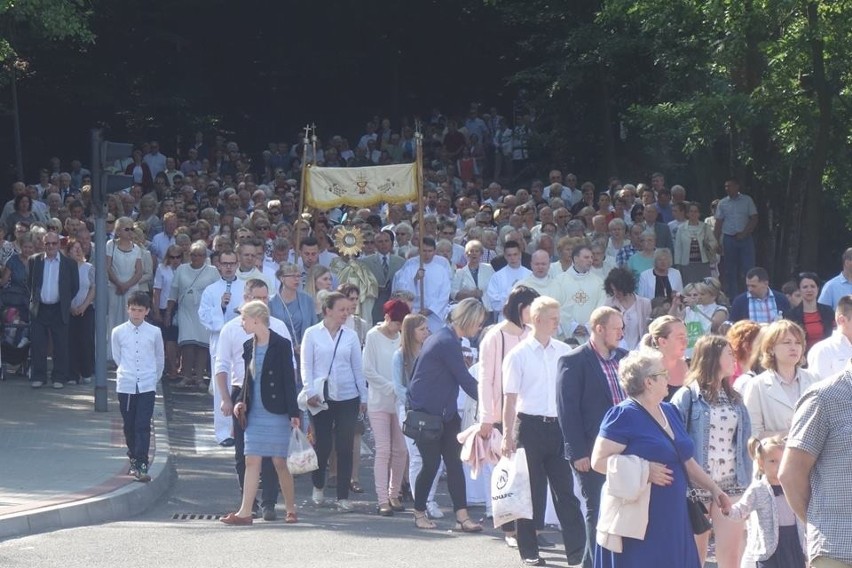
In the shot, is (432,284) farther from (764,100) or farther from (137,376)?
(764,100)

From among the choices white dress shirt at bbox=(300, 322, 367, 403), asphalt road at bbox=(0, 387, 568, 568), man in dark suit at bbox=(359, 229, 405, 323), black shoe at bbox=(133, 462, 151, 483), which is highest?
man in dark suit at bbox=(359, 229, 405, 323)

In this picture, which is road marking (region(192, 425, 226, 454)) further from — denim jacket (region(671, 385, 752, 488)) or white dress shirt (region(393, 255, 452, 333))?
denim jacket (region(671, 385, 752, 488))

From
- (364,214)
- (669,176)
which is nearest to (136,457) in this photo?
(364,214)

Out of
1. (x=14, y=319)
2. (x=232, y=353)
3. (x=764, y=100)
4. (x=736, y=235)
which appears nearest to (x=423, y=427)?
(x=232, y=353)

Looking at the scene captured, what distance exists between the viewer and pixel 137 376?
40.4ft

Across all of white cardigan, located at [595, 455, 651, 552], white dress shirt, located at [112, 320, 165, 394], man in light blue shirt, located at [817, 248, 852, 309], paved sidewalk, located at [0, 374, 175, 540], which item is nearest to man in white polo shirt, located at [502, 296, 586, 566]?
white cardigan, located at [595, 455, 651, 552]

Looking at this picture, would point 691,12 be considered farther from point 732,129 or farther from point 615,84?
point 615,84

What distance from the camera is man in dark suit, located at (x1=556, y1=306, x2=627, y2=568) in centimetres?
874

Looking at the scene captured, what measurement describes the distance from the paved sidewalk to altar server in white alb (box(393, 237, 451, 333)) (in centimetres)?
314

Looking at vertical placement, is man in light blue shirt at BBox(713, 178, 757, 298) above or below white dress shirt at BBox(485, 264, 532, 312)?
above

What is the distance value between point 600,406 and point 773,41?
12.3 meters

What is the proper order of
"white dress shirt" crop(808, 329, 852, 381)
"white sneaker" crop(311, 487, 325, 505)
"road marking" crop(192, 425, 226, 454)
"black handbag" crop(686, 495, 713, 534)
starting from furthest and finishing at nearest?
"road marking" crop(192, 425, 226, 454), "white sneaker" crop(311, 487, 325, 505), "white dress shirt" crop(808, 329, 852, 381), "black handbag" crop(686, 495, 713, 534)

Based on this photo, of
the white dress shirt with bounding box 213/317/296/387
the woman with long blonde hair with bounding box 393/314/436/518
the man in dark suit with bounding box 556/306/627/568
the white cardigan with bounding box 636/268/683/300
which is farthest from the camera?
the white cardigan with bounding box 636/268/683/300

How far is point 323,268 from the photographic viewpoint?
571 inches
